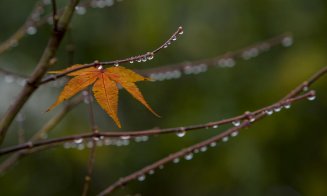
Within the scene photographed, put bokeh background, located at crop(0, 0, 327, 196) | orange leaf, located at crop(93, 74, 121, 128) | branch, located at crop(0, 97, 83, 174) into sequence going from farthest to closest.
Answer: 1. bokeh background, located at crop(0, 0, 327, 196)
2. branch, located at crop(0, 97, 83, 174)
3. orange leaf, located at crop(93, 74, 121, 128)

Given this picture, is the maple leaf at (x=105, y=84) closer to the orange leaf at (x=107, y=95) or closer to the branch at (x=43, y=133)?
the orange leaf at (x=107, y=95)

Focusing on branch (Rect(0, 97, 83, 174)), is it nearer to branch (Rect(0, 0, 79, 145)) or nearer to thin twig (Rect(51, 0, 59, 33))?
branch (Rect(0, 0, 79, 145))

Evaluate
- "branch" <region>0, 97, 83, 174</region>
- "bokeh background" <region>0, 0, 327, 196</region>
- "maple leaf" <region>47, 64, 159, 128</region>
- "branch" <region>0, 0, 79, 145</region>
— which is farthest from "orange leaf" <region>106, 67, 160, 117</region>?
"bokeh background" <region>0, 0, 327, 196</region>

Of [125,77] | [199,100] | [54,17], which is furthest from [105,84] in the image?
[199,100]

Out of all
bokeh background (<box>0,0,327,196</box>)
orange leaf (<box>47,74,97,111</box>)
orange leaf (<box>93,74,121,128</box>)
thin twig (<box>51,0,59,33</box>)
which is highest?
bokeh background (<box>0,0,327,196</box>)

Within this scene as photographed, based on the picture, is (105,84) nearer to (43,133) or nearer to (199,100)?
(43,133)

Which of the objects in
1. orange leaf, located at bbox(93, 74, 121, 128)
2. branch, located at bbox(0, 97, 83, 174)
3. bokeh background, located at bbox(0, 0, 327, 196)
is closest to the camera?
orange leaf, located at bbox(93, 74, 121, 128)

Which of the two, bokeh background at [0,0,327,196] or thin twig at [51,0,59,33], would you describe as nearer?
thin twig at [51,0,59,33]

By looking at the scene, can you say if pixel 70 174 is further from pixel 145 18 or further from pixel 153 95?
pixel 145 18
